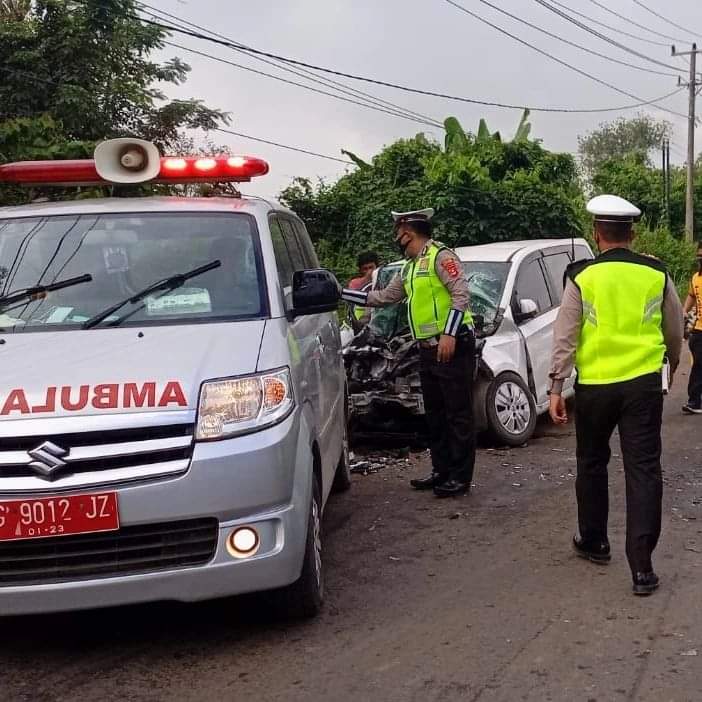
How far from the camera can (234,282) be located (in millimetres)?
4402

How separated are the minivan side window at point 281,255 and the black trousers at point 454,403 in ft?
4.79

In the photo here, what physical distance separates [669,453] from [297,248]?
369 centimetres

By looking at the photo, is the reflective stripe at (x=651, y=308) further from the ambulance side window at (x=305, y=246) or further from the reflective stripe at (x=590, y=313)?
the ambulance side window at (x=305, y=246)

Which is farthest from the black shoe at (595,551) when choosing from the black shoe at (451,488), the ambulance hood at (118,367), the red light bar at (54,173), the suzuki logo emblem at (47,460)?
the red light bar at (54,173)

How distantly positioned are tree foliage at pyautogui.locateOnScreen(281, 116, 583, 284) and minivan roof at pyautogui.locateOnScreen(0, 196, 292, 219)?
39.9 feet

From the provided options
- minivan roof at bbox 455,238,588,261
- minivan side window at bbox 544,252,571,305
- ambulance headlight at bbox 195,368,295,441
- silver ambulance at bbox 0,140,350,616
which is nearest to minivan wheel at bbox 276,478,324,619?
silver ambulance at bbox 0,140,350,616

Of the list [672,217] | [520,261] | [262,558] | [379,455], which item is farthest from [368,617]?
[672,217]

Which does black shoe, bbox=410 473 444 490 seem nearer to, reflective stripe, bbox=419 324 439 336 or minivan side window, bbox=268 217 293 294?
reflective stripe, bbox=419 324 439 336

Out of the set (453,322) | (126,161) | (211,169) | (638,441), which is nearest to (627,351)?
(638,441)

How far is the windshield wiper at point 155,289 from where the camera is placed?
4.16 metres

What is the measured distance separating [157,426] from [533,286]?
5859 mm

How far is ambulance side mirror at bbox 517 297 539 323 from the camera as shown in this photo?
8.27 meters

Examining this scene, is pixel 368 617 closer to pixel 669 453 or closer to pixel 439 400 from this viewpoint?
pixel 439 400

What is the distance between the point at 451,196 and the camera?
55.1 feet
